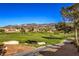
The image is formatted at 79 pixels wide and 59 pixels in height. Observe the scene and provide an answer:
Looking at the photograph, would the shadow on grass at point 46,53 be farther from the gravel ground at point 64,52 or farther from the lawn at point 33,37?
the lawn at point 33,37

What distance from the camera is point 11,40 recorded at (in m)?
8.77

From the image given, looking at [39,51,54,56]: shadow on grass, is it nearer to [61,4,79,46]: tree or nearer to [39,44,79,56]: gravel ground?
[39,44,79,56]: gravel ground

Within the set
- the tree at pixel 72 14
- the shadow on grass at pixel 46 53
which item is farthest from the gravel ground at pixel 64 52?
the tree at pixel 72 14

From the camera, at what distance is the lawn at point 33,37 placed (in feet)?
28.7

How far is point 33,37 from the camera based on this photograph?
876cm

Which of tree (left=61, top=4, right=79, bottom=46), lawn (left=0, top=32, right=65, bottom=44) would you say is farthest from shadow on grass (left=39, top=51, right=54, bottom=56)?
tree (left=61, top=4, right=79, bottom=46)

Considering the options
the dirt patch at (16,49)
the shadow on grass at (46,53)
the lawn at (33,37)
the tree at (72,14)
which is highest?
the tree at (72,14)

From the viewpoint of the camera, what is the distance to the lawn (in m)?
8.75

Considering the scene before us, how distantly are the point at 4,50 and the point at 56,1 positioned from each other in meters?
0.98

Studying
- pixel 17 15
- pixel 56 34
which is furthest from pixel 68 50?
pixel 17 15

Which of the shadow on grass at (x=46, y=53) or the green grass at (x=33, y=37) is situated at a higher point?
the green grass at (x=33, y=37)

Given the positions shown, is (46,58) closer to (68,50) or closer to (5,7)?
(68,50)

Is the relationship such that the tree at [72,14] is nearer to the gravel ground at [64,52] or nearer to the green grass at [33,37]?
the gravel ground at [64,52]

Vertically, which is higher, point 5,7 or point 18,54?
point 5,7
